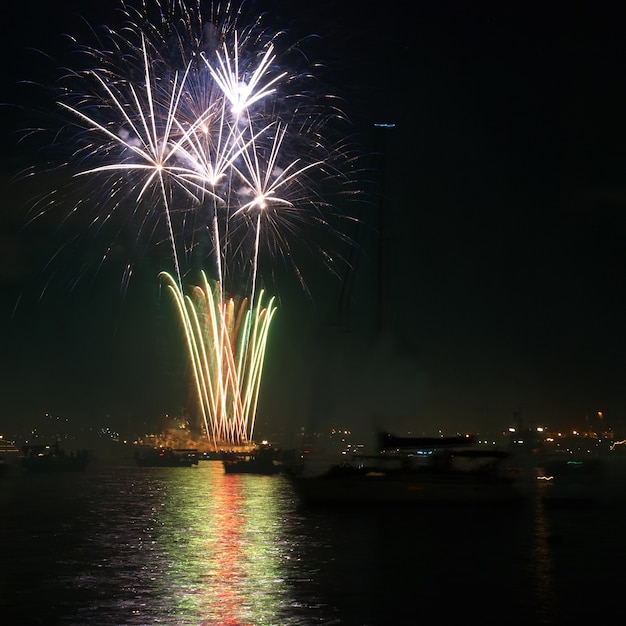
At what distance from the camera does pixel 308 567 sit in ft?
120

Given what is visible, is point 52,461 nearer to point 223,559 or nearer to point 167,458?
point 167,458

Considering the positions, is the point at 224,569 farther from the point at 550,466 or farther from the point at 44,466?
the point at 44,466

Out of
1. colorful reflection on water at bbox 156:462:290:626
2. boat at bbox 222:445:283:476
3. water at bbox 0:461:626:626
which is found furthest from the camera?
boat at bbox 222:445:283:476

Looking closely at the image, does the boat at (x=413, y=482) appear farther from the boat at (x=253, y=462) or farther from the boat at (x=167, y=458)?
the boat at (x=167, y=458)

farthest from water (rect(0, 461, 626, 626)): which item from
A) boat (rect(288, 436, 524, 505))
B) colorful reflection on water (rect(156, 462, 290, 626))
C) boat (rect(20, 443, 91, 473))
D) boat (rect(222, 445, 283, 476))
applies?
boat (rect(20, 443, 91, 473))

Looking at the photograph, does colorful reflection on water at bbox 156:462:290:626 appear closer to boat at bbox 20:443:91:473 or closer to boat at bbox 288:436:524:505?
boat at bbox 288:436:524:505

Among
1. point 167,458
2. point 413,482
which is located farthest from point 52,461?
point 413,482

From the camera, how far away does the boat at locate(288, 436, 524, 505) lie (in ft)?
209

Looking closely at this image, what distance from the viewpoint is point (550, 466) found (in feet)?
468

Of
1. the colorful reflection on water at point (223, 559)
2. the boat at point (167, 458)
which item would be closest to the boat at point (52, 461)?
the boat at point (167, 458)

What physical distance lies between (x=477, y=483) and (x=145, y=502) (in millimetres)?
29222

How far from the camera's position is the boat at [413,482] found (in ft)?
209

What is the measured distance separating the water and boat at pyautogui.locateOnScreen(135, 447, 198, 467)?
4738 inches

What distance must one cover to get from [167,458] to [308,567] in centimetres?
15713
